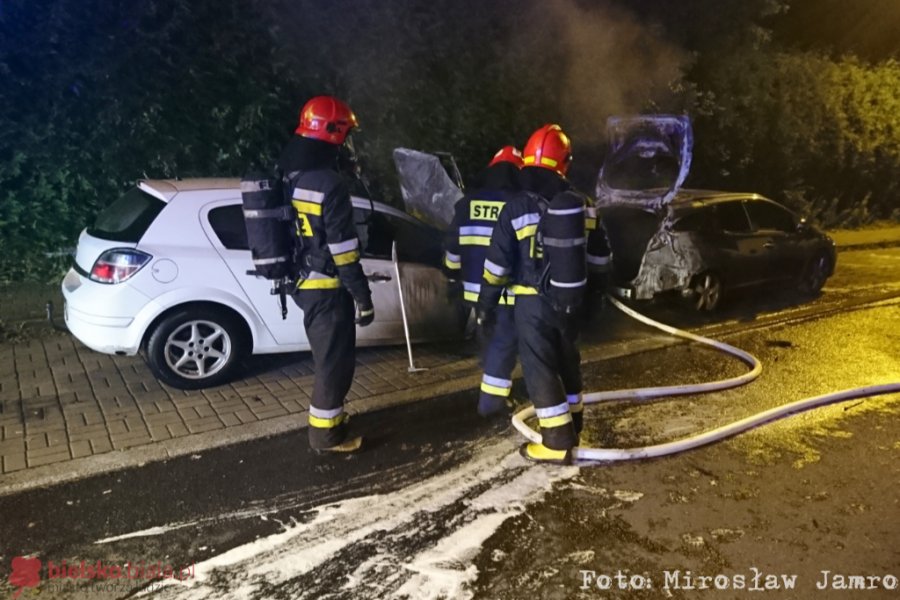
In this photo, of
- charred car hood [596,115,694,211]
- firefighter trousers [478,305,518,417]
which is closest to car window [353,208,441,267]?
firefighter trousers [478,305,518,417]

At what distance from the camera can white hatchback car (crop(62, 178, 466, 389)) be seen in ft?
16.3

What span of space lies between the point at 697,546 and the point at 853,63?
16664 mm

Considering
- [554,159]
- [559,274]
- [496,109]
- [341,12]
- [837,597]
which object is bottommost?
[837,597]

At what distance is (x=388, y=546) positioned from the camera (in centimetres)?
335

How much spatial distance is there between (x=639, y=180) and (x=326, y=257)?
4.79 meters

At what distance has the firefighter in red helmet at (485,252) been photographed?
420 cm

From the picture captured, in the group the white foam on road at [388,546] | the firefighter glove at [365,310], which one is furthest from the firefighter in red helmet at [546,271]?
the firefighter glove at [365,310]

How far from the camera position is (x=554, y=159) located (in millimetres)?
3990

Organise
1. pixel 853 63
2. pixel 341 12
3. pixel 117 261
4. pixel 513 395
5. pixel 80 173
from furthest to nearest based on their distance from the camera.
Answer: pixel 853 63, pixel 341 12, pixel 80 173, pixel 513 395, pixel 117 261

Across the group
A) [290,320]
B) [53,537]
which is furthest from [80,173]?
[53,537]

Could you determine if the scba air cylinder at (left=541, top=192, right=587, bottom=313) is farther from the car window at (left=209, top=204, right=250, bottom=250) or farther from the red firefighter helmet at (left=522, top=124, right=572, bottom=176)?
the car window at (left=209, top=204, right=250, bottom=250)

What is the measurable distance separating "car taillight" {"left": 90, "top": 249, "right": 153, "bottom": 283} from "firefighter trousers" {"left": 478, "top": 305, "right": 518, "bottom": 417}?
258 centimetres

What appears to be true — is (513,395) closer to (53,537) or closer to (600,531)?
(600,531)

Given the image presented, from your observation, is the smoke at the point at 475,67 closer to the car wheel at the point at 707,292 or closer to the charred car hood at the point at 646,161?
the charred car hood at the point at 646,161
